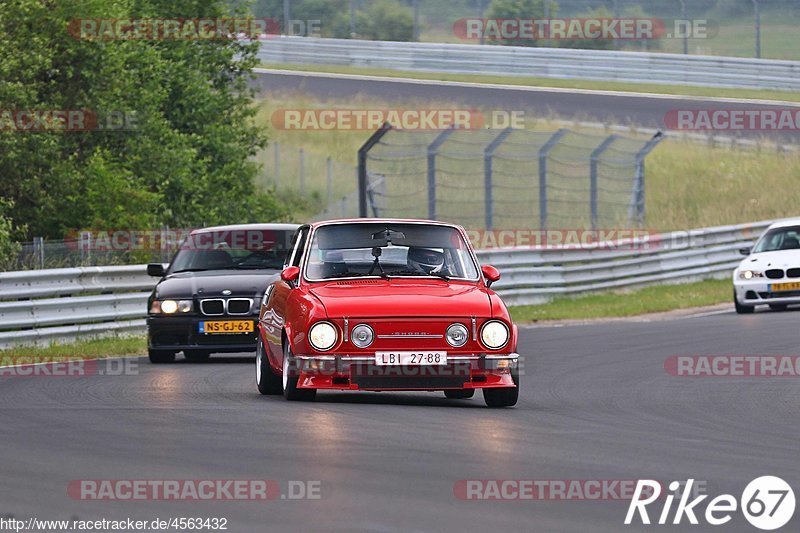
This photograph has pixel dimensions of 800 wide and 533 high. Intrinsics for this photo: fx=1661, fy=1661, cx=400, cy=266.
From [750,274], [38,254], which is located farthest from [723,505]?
[750,274]

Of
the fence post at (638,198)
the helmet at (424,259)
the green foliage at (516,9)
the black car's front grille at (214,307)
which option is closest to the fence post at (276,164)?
the fence post at (638,198)

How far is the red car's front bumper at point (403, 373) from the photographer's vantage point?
11.6 m

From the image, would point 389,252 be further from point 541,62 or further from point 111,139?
point 541,62

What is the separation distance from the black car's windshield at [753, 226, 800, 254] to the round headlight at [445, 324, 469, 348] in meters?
14.5

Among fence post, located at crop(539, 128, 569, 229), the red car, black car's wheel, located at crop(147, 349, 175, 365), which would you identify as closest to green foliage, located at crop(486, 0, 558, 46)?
fence post, located at crop(539, 128, 569, 229)

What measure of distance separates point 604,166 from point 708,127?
158 inches

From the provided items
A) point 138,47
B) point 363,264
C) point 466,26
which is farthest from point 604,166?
point 363,264

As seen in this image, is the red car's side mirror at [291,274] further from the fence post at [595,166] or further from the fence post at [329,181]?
the fence post at [329,181]

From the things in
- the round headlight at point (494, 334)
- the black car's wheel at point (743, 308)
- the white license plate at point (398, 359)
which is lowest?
the black car's wheel at point (743, 308)

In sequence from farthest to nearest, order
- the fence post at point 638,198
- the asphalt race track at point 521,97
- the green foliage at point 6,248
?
the asphalt race track at point 521,97 → the fence post at point 638,198 → the green foliage at point 6,248
